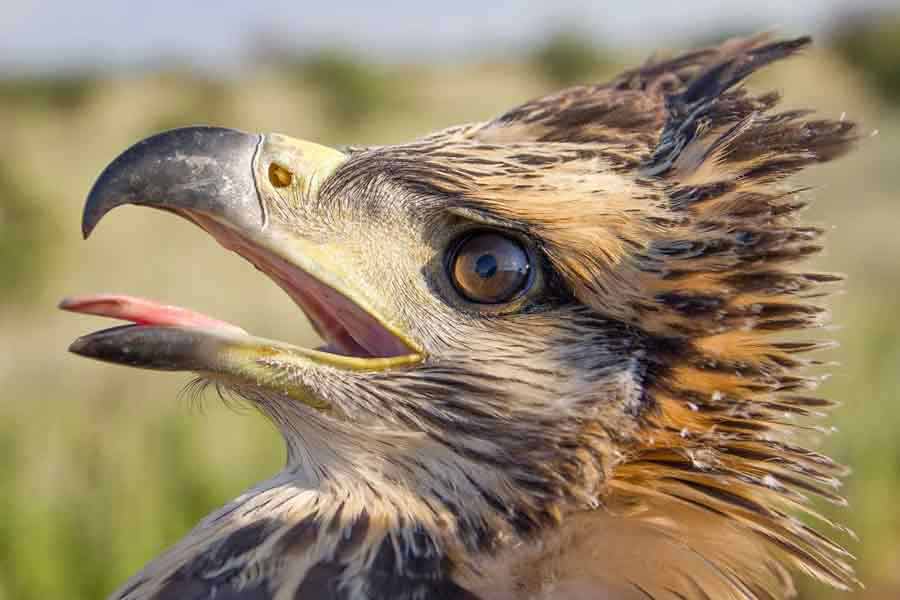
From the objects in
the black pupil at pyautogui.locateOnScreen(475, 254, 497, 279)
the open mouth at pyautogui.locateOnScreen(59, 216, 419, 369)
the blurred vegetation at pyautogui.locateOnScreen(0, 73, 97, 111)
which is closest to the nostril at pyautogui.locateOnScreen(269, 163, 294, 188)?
the open mouth at pyautogui.locateOnScreen(59, 216, 419, 369)

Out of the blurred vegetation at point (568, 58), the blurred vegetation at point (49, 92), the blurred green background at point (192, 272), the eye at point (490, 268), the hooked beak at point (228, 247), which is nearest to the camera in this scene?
the hooked beak at point (228, 247)

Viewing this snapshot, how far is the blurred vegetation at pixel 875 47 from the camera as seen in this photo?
1308 inches

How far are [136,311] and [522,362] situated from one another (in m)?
0.90

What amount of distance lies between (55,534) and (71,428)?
1513 millimetres

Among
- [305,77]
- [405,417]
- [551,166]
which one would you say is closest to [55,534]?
[405,417]

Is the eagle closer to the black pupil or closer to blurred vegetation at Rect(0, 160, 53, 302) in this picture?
the black pupil

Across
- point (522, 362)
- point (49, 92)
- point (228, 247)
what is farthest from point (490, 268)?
point (49, 92)

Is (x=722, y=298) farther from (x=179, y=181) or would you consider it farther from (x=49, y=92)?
(x=49, y=92)

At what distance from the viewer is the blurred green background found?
6.25 metres

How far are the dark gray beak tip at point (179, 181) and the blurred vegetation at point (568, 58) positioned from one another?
3839 cm

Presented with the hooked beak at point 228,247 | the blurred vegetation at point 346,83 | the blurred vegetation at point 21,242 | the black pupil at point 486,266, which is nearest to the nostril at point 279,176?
the hooked beak at point 228,247

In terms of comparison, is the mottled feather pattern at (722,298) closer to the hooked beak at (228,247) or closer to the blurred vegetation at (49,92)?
the hooked beak at (228,247)

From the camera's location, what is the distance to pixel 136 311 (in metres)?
2.23

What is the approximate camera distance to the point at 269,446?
695 cm
